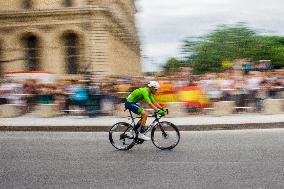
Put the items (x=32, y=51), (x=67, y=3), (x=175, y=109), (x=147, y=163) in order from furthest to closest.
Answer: (x=32, y=51) → (x=67, y=3) → (x=175, y=109) → (x=147, y=163)

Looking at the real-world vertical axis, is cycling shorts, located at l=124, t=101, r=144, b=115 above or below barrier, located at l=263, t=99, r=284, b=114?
above

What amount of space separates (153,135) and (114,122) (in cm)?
524

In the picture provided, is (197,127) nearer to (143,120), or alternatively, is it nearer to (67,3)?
(143,120)

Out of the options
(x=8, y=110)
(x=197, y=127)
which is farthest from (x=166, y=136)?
(x=8, y=110)

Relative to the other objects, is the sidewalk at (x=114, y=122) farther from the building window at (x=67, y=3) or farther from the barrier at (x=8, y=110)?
the building window at (x=67, y=3)

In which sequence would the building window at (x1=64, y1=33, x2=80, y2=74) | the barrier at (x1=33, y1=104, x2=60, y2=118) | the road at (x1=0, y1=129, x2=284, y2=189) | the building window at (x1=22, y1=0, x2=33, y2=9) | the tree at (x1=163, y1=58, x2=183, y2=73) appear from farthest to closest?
the building window at (x1=22, y1=0, x2=33, y2=9), the building window at (x1=64, y1=33, x2=80, y2=74), the tree at (x1=163, y1=58, x2=183, y2=73), the barrier at (x1=33, y1=104, x2=60, y2=118), the road at (x1=0, y1=129, x2=284, y2=189)

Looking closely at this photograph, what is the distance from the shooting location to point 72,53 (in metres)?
40.4

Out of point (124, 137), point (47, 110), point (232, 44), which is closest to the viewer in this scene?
point (124, 137)

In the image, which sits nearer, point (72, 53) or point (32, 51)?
point (72, 53)

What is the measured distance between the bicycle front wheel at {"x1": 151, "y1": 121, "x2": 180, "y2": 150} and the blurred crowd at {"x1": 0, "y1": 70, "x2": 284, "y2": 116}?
23.8ft

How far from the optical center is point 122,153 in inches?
460

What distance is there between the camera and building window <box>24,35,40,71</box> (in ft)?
134

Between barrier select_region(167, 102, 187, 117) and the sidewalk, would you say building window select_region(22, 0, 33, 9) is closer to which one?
the sidewalk

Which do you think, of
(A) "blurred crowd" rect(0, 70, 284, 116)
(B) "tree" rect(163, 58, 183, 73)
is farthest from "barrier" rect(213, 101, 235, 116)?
(B) "tree" rect(163, 58, 183, 73)
